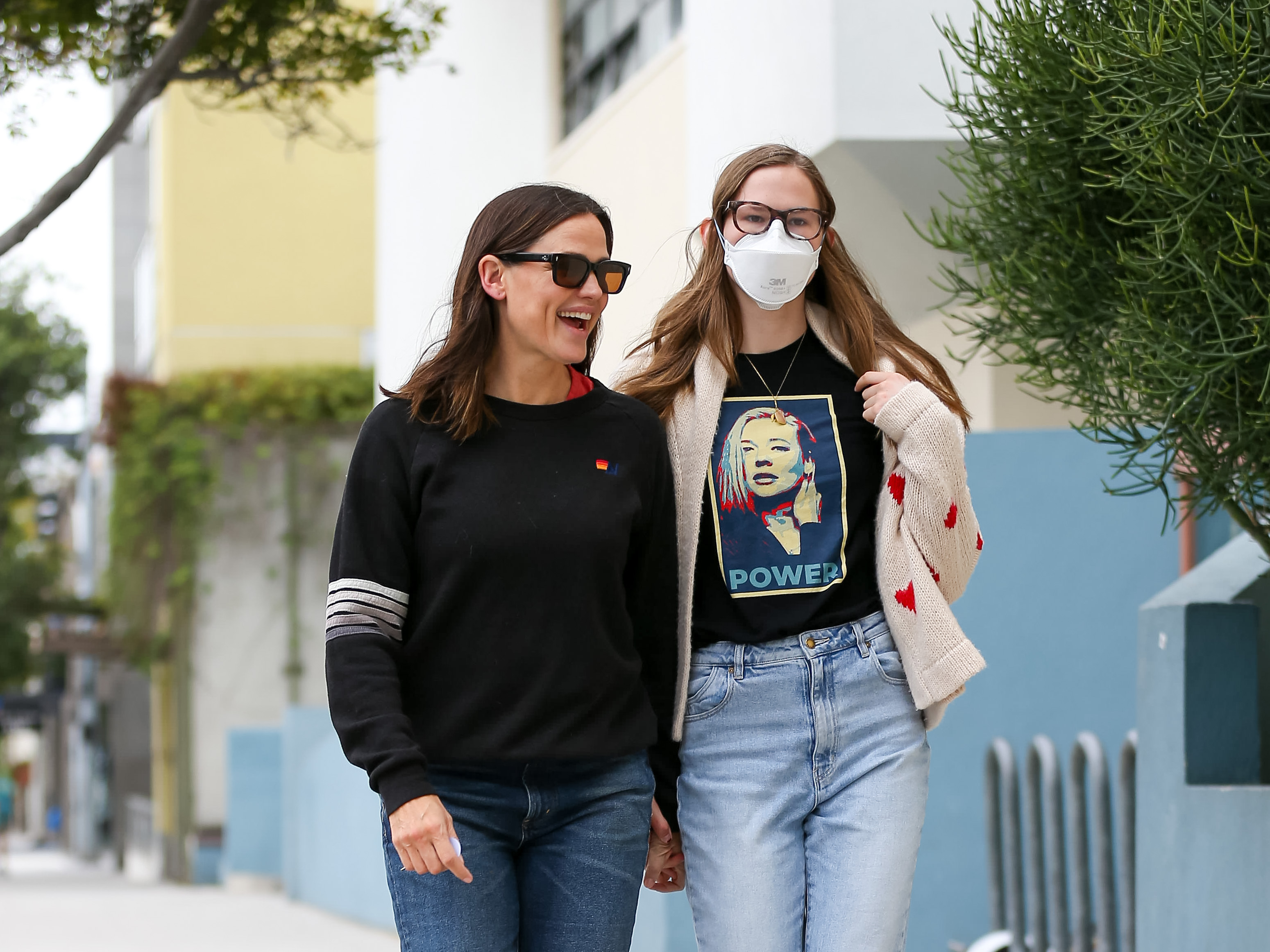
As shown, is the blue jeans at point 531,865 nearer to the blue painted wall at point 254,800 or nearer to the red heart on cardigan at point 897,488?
the red heart on cardigan at point 897,488

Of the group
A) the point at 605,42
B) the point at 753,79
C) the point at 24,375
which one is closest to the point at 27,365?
the point at 24,375

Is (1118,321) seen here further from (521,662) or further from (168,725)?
(168,725)

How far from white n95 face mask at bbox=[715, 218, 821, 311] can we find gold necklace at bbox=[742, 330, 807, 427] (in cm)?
11

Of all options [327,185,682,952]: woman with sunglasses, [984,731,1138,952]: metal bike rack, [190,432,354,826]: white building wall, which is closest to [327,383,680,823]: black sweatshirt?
[327,185,682,952]: woman with sunglasses

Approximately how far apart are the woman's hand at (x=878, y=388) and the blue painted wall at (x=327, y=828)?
23.8 ft

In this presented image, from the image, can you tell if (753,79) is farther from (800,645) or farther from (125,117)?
(800,645)

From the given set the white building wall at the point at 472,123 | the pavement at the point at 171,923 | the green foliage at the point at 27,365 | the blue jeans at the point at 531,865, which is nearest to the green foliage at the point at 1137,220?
the blue jeans at the point at 531,865

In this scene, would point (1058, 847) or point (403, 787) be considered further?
point (1058, 847)

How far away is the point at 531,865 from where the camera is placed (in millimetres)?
2705

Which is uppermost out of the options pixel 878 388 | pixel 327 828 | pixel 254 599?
pixel 878 388

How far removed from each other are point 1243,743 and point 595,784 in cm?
280

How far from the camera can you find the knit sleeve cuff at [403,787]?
8.21 feet

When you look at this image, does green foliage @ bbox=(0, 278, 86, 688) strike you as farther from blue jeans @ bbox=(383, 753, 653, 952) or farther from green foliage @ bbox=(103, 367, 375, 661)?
blue jeans @ bbox=(383, 753, 653, 952)

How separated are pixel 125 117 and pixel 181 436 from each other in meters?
Result: 11.1
